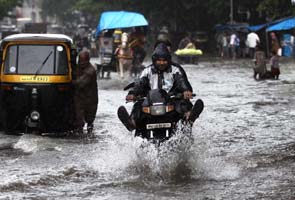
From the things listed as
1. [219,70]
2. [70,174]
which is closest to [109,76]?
[219,70]

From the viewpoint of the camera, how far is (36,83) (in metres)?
13.3

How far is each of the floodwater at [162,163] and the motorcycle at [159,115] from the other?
0.13 meters

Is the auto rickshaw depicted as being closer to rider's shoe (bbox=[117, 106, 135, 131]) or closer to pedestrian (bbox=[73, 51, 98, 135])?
pedestrian (bbox=[73, 51, 98, 135])

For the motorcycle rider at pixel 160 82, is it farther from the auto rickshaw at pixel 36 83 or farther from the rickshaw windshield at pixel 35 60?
the rickshaw windshield at pixel 35 60

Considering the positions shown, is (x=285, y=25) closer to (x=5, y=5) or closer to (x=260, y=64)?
(x=260, y=64)

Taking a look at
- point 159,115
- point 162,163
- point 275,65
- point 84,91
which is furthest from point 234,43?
point 159,115

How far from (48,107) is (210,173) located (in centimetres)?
458

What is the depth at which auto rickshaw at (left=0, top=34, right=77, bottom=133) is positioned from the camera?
43.7ft

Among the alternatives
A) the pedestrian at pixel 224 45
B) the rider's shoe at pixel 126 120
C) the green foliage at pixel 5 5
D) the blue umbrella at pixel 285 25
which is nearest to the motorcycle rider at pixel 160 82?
the rider's shoe at pixel 126 120

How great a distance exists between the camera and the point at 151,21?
59875 mm

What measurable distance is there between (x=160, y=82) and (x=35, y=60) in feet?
13.8

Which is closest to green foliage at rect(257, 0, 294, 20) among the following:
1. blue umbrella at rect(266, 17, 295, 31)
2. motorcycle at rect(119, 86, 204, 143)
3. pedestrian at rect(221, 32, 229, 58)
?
blue umbrella at rect(266, 17, 295, 31)

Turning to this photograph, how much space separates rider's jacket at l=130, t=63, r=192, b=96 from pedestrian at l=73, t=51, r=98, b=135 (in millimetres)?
3671

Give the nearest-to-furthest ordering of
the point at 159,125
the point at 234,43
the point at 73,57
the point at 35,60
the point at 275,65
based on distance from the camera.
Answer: the point at 159,125 < the point at 35,60 < the point at 73,57 < the point at 275,65 < the point at 234,43
